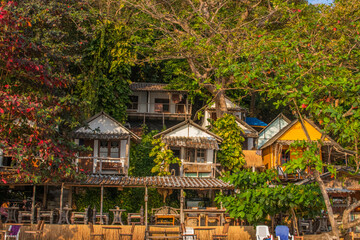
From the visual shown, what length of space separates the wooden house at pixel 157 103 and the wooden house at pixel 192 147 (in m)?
8.15

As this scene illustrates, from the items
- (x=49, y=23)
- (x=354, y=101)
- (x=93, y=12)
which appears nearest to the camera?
(x=354, y=101)

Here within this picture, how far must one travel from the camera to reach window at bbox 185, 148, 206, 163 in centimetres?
2352

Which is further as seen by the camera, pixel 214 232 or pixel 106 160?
pixel 106 160

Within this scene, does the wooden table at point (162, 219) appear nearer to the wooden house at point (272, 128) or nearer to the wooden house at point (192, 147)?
the wooden house at point (192, 147)

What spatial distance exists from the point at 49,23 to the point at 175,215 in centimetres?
1076

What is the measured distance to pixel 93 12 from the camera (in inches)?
974

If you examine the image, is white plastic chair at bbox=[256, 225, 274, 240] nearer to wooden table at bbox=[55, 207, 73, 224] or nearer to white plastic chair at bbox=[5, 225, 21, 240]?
wooden table at bbox=[55, 207, 73, 224]

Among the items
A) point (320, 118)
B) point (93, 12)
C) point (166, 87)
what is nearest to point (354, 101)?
point (320, 118)

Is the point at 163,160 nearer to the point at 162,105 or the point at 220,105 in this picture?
the point at 220,105

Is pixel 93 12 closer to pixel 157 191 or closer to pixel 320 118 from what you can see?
pixel 157 191

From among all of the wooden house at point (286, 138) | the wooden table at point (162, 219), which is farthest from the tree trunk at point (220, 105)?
the wooden table at point (162, 219)

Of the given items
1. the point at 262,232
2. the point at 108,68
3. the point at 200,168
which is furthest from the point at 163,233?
the point at 108,68

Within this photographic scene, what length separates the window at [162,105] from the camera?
107 feet

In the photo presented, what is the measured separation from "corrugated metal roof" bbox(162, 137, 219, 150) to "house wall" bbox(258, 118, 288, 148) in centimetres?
744
